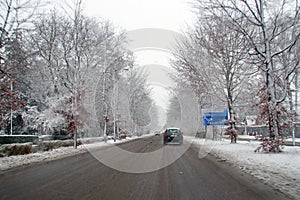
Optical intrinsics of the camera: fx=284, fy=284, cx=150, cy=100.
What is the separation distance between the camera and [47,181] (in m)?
8.26

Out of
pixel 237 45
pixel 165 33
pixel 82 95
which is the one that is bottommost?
pixel 82 95

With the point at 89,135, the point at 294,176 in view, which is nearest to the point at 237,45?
the point at 294,176

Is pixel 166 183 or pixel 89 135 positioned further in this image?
pixel 89 135

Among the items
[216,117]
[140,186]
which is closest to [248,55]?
[216,117]

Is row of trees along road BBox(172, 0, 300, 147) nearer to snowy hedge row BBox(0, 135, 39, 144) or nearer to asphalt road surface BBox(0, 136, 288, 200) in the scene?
asphalt road surface BBox(0, 136, 288, 200)

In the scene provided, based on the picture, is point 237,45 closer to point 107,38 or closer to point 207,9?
A: point 207,9

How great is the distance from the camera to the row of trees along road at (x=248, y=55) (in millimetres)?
15871

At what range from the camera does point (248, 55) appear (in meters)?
20.2

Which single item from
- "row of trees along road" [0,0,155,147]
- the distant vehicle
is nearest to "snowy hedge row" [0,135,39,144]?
"row of trees along road" [0,0,155,147]

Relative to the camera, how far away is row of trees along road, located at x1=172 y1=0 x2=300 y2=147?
1587 centimetres

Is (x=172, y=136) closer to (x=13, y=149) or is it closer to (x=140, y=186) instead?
(x=13, y=149)

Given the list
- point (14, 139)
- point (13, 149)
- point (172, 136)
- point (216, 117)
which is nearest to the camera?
point (13, 149)

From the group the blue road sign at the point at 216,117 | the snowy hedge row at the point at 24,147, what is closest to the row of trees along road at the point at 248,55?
the blue road sign at the point at 216,117

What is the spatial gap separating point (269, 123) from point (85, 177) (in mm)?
11109
